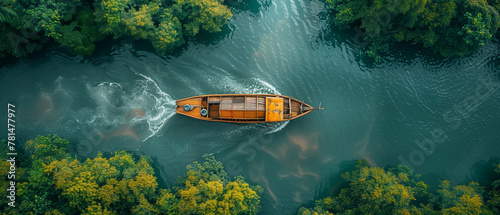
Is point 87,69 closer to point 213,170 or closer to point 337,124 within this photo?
point 213,170

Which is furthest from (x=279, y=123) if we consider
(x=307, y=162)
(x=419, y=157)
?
(x=419, y=157)

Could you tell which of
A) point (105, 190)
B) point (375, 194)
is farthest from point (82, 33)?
point (375, 194)

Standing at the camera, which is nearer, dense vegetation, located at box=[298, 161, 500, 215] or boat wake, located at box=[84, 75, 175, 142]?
dense vegetation, located at box=[298, 161, 500, 215]

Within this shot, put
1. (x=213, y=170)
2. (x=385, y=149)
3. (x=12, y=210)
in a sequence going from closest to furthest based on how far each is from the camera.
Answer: (x=12, y=210), (x=213, y=170), (x=385, y=149)

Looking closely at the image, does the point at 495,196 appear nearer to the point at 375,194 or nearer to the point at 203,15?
the point at 375,194

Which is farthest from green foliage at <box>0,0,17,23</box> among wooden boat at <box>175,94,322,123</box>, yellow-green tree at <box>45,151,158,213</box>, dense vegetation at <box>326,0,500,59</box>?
dense vegetation at <box>326,0,500,59</box>

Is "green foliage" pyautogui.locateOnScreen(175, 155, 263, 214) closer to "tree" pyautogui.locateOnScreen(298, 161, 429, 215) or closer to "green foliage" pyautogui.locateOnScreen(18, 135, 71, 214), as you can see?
"tree" pyautogui.locateOnScreen(298, 161, 429, 215)
